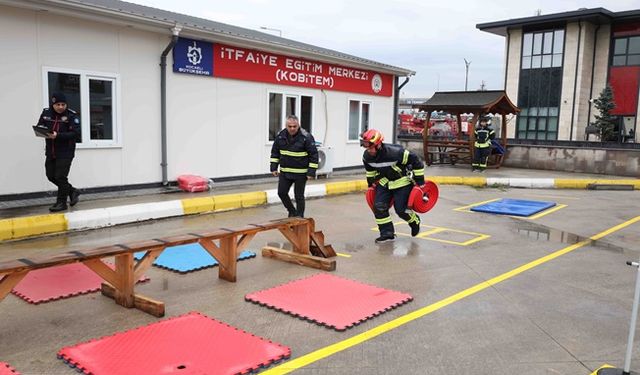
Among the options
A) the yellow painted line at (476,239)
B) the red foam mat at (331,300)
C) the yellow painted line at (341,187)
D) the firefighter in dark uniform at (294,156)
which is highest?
the firefighter in dark uniform at (294,156)

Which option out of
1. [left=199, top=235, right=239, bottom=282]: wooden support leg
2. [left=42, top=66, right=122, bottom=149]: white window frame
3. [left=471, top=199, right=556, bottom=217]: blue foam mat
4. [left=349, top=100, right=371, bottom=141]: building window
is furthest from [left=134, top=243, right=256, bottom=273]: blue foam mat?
[left=349, top=100, right=371, bottom=141]: building window

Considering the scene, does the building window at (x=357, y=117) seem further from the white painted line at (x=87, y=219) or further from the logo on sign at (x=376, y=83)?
the white painted line at (x=87, y=219)

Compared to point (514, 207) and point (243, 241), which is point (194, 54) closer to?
point (243, 241)

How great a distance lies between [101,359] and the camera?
4.09 meters

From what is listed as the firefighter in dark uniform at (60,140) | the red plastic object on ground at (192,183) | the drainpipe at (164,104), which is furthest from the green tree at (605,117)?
the firefighter in dark uniform at (60,140)

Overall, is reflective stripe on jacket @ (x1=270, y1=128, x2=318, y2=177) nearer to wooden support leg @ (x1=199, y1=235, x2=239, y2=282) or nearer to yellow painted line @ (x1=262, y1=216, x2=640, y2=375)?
wooden support leg @ (x1=199, y1=235, x2=239, y2=282)

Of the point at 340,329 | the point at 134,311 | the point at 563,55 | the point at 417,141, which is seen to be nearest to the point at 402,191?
the point at 340,329

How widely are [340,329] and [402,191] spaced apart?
3679 mm

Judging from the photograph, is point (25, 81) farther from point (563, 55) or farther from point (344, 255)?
point (563, 55)

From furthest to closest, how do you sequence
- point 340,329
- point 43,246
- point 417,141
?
1. point 417,141
2. point 43,246
3. point 340,329

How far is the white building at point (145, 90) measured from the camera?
377 inches

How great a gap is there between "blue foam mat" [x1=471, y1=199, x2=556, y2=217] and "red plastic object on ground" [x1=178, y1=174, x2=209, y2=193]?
5.69 metres

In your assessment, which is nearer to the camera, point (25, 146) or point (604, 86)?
point (25, 146)

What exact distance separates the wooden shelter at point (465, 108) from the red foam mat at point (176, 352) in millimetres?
16434
